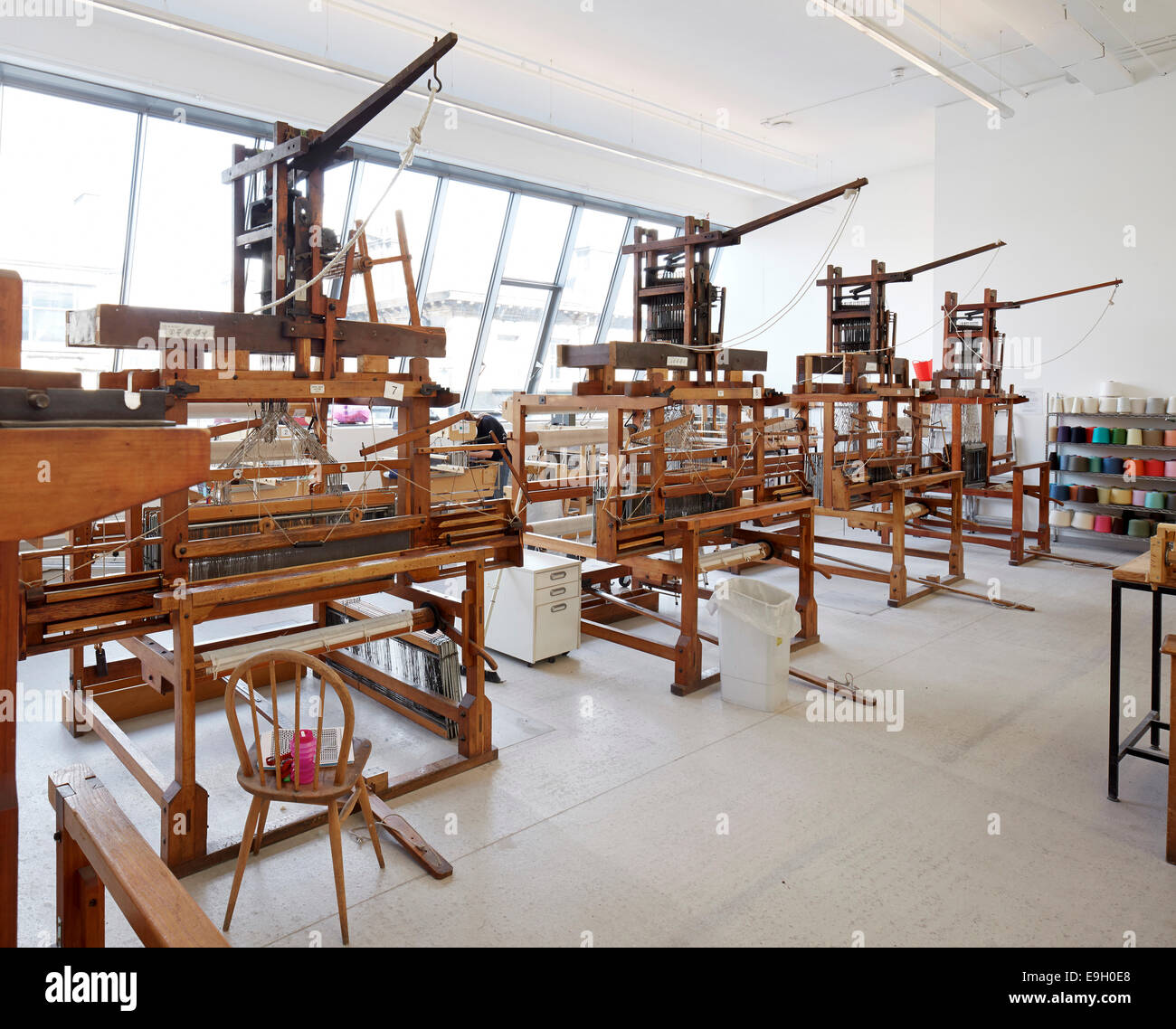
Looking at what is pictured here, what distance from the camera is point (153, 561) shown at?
2971 millimetres

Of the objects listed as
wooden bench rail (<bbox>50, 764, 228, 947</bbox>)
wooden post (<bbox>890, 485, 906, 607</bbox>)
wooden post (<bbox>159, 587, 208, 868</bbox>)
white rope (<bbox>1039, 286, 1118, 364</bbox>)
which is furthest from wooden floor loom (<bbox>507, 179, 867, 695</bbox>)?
white rope (<bbox>1039, 286, 1118, 364</bbox>)

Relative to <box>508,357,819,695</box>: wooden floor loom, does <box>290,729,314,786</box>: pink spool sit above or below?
below

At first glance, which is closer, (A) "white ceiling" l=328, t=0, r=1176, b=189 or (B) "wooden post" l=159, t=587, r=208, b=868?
(B) "wooden post" l=159, t=587, r=208, b=868

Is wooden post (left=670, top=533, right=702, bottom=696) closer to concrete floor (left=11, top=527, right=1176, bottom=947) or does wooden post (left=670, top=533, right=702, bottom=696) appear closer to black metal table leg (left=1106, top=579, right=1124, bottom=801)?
concrete floor (left=11, top=527, right=1176, bottom=947)

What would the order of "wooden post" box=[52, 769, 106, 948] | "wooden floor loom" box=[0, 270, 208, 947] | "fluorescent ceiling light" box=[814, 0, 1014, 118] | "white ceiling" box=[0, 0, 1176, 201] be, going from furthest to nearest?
"white ceiling" box=[0, 0, 1176, 201] → "fluorescent ceiling light" box=[814, 0, 1014, 118] → "wooden post" box=[52, 769, 106, 948] → "wooden floor loom" box=[0, 270, 208, 947]

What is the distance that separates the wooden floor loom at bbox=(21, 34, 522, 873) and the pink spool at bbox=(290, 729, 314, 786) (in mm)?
434

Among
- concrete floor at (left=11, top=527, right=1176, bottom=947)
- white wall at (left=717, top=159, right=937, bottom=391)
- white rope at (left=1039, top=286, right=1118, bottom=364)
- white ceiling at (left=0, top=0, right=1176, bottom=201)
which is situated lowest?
concrete floor at (left=11, top=527, right=1176, bottom=947)

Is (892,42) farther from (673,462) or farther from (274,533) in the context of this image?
(274,533)

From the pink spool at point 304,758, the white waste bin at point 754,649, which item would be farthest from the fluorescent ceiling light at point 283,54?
the pink spool at point 304,758

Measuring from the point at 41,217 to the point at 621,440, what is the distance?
20.3 ft

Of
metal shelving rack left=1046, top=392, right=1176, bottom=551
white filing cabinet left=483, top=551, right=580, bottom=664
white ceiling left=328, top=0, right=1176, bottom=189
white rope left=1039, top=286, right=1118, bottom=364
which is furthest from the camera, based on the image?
white rope left=1039, top=286, right=1118, bottom=364

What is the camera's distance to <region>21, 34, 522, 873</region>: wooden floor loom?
2.65 metres
